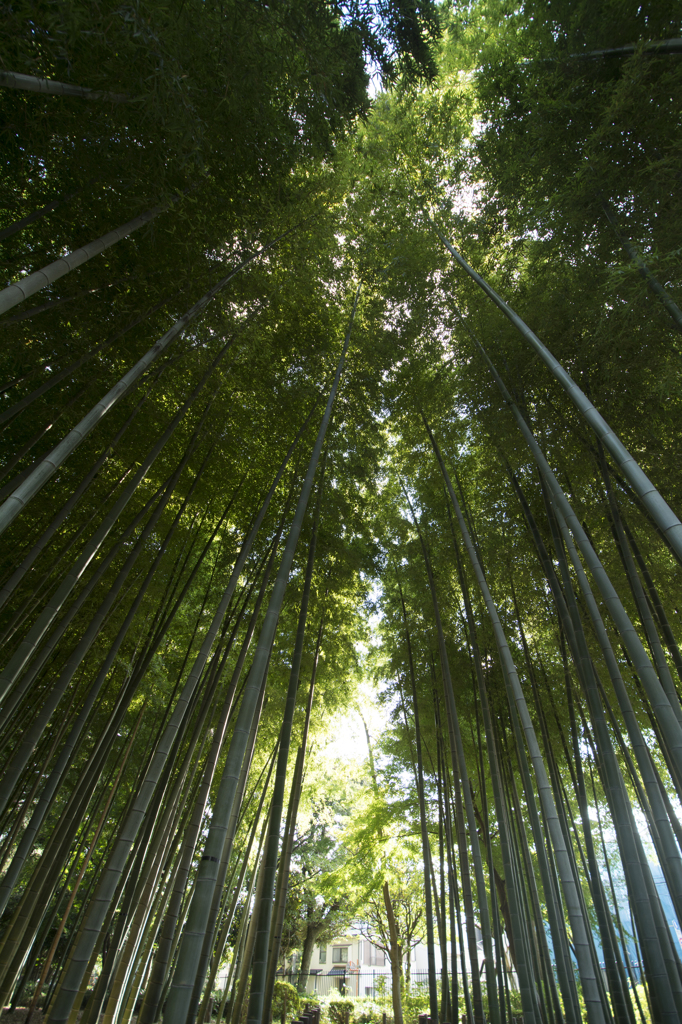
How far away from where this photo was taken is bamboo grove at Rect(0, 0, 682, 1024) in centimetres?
237

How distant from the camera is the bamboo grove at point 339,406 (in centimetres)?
237

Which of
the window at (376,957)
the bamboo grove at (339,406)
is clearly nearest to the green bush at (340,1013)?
the bamboo grove at (339,406)

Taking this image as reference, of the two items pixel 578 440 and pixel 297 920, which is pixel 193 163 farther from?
pixel 297 920

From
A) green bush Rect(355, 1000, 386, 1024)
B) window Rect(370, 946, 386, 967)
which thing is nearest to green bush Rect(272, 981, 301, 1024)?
green bush Rect(355, 1000, 386, 1024)

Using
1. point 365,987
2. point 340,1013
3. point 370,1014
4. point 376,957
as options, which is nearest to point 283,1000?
point 340,1013

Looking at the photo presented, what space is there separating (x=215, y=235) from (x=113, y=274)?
0.74 meters

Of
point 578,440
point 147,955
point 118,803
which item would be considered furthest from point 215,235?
point 118,803

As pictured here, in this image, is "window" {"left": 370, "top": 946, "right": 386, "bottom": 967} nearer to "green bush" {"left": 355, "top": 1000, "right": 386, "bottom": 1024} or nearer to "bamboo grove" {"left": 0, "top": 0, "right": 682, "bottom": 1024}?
"green bush" {"left": 355, "top": 1000, "right": 386, "bottom": 1024}

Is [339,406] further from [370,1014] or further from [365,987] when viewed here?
[365,987]

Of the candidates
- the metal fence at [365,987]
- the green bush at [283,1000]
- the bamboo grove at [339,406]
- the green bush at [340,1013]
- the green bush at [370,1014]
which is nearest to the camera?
the bamboo grove at [339,406]

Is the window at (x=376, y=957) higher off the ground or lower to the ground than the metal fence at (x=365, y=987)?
higher

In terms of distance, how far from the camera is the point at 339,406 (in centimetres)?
495

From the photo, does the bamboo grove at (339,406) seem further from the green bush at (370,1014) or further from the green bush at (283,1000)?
the green bush at (370,1014)

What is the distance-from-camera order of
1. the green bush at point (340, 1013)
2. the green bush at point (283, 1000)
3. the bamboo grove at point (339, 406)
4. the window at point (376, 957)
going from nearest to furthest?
1. the bamboo grove at point (339, 406)
2. the green bush at point (283, 1000)
3. the green bush at point (340, 1013)
4. the window at point (376, 957)
